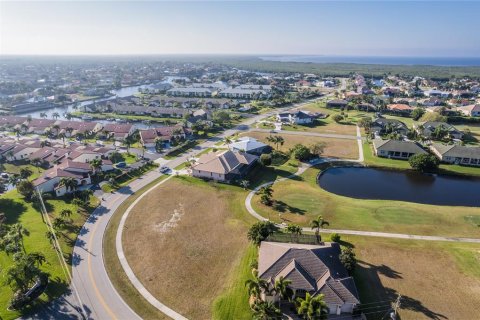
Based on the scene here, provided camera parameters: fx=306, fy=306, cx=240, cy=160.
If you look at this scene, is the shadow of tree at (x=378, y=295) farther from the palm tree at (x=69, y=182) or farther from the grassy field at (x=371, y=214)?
the palm tree at (x=69, y=182)

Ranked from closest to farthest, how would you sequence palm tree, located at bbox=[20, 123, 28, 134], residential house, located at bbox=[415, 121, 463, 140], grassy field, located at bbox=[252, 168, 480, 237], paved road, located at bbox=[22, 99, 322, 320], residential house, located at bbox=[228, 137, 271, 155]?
paved road, located at bbox=[22, 99, 322, 320] → grassy field, located at bbox=[252, 168, 480, 237] → residential house, located at bbox=[228, 137, 271, 155] → residential house, located at bbox=[415, 121, 463, 140] → palm tree, located at bbox=[20, 123, 28, 134]

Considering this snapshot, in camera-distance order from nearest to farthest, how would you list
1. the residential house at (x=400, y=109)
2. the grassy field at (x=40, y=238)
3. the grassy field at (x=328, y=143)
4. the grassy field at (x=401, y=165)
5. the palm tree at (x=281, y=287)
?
the palm tree at (x=281, y=287)
the grassy field at (x=40, y=238)
the grassy field at (x=401, y=165)
the grassy field at (x=328, y=143)
the residential house at (x=400, y=109)

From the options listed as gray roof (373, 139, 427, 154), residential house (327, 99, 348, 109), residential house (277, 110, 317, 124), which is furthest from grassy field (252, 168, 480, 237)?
residential house (327, 99, 348, 109)

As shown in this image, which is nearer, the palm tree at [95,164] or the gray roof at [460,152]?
the palm tree at [95,164]

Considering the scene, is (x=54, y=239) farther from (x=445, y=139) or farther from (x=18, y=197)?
(x=445, y=139)

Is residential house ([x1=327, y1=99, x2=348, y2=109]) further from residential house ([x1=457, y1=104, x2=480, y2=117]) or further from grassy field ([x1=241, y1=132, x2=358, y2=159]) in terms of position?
grassy field ([x1=241, y1=132, x2=358, y2=159])

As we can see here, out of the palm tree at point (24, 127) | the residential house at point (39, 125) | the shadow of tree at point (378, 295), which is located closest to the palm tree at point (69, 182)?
the shadow of tree at point (378, 295)

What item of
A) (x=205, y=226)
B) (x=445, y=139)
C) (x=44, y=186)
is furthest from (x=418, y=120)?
(x=44, y=186)
